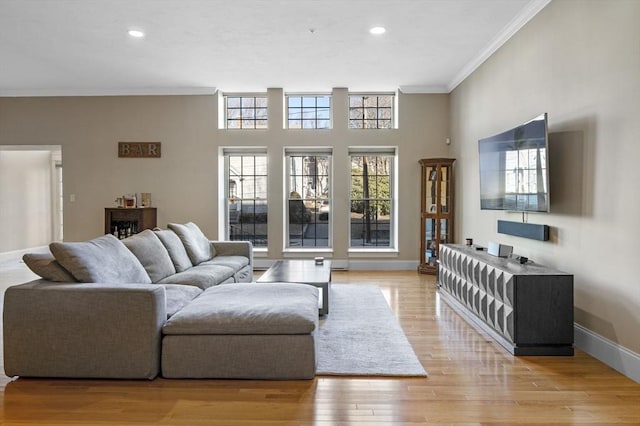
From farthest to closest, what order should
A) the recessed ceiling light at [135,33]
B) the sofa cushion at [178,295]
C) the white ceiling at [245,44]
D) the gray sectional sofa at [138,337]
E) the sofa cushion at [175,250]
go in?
the recessed ceiling light at [135,33] → the sofa cushion at [175,250] → the white ceiling at [245,44] → the sofa cushion at [178,295] → the gray sectional sofa at [138,337]

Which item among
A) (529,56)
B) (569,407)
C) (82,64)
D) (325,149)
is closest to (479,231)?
(529,56)

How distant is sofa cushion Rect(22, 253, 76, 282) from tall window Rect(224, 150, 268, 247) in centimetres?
451

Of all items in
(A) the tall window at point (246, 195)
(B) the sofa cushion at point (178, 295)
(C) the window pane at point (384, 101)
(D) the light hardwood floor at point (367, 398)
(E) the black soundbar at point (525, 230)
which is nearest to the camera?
(D) the light hardwood floor at point (367, 398)

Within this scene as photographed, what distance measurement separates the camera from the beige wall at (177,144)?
23.0ft

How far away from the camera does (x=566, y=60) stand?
348 cm

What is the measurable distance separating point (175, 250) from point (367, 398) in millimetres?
2816

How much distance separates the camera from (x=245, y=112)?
23.9 ft

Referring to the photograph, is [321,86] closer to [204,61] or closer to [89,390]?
[204,61]

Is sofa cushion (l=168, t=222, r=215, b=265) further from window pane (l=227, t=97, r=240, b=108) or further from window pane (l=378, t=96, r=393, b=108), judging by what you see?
window pane (l=378, t=96, r=393, b=108)

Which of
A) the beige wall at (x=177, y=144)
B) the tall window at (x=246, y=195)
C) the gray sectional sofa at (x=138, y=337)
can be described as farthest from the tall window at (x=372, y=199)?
the gray sectional sofa at (x=138, y=337)

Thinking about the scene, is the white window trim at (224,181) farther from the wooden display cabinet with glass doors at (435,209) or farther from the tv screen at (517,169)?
the tv screen at (517,169)

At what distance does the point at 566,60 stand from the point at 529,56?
70 cm

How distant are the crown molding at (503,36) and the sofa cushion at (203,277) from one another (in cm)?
390

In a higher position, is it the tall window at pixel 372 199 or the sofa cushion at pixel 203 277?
the tall window at pixel 372 199
